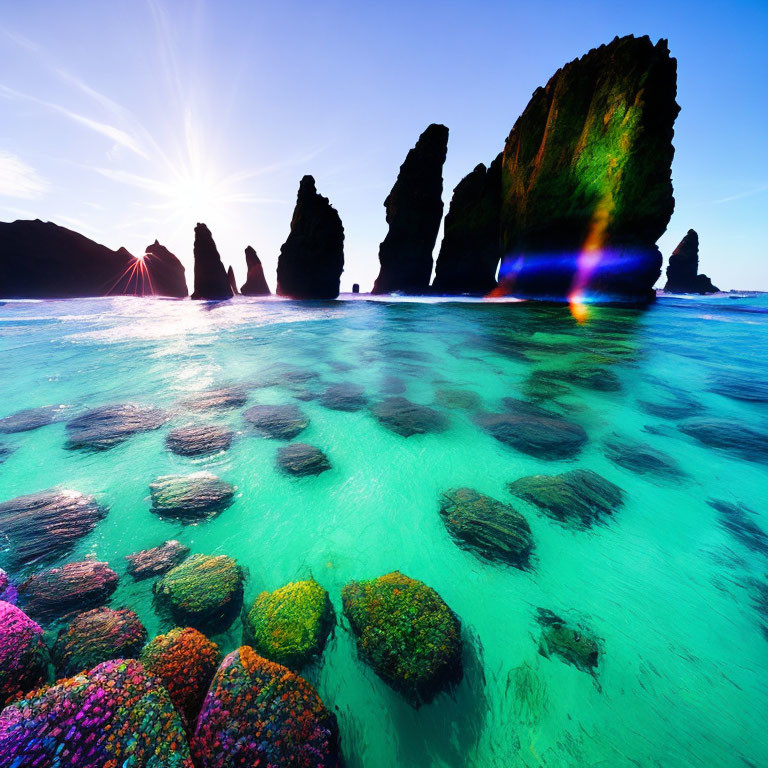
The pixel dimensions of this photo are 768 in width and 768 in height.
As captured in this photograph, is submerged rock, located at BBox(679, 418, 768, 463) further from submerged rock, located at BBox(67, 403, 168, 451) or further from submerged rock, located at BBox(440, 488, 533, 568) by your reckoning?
submerged rock, located at BBox(67, 403, 168, 451)

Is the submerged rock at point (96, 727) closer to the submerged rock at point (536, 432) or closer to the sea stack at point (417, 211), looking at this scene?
the submerged rock at point (536, 432)

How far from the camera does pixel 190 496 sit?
12.2ft

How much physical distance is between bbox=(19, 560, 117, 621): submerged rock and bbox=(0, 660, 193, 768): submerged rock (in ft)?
4.62

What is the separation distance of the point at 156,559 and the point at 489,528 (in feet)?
11.6

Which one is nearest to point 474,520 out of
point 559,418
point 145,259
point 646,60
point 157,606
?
point 157,606

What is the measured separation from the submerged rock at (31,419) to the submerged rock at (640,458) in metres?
10.4

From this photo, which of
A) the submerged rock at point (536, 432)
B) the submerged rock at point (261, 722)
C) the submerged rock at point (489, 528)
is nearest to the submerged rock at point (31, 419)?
the submerged rock at point (261, 722)

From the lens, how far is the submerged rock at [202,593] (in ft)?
7.84

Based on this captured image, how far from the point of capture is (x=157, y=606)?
2.50 m

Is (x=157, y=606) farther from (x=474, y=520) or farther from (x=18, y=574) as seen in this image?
(x=474, y=520)

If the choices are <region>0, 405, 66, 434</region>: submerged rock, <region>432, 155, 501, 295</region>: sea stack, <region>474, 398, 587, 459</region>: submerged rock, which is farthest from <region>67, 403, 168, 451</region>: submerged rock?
<region>432, 155, 501, 295</region>: sea stack

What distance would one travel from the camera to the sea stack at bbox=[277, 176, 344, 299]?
125 feet

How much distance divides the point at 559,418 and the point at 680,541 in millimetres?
2909

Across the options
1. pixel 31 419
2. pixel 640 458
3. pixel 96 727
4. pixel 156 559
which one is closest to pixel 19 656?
pixel 96 727
